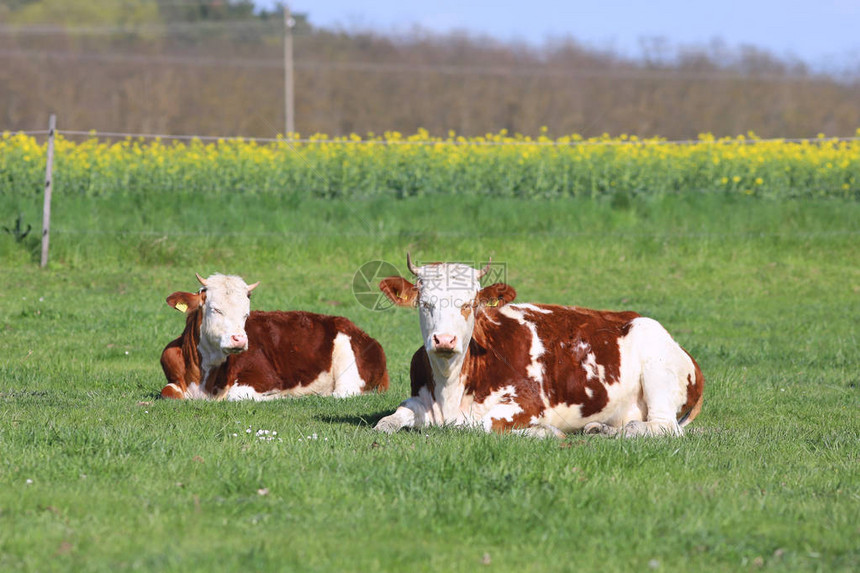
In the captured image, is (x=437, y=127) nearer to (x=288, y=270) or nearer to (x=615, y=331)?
(x=288, y=270)

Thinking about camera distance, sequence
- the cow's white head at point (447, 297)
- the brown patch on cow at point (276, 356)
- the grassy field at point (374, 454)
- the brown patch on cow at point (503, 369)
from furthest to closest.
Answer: the brown patch on cow at point (276, 356), the brown patch on cow at point (503, 369), the cow's white head at point (447, 297), the grassy field at point (374, 454)

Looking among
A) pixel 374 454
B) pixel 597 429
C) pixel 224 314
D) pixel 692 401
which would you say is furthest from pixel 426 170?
pixel 374 454

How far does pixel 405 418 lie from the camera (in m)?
7.67

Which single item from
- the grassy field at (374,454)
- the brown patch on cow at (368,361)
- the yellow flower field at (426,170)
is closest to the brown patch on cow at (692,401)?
the grassy field at (374,454)

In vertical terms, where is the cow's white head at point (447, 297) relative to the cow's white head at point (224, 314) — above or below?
above

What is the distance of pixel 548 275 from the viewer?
58.9 feet

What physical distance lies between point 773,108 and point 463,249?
4691cm

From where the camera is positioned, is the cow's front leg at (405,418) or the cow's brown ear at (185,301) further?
the cow's brown ear at (185,301)

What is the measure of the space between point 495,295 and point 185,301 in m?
3.19

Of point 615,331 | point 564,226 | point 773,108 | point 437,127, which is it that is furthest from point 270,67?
point 615,331

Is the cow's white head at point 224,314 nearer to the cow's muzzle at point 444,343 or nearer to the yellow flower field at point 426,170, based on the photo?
the cow's muzzle at point 444,343

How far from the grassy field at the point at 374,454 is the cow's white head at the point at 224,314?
60 cm

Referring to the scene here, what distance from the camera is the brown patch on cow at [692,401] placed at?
27.3ft

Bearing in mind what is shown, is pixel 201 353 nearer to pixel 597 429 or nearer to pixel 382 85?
pixel 597 429
